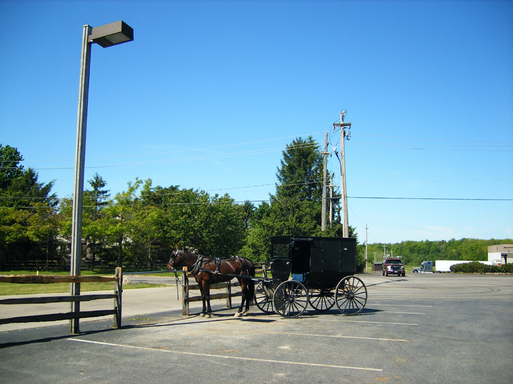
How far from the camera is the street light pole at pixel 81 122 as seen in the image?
9742 millimetres

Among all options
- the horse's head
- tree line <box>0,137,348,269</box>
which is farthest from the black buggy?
tree line <box>0,137,348,269</box>

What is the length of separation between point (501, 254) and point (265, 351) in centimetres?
9017

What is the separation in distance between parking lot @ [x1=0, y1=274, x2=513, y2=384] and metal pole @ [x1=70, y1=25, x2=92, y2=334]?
59.3 inches

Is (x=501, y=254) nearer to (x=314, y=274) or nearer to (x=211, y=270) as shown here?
(x=314, y=274)

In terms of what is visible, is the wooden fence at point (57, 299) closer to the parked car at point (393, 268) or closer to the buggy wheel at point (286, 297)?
the buggy wheel at point (286, 297)

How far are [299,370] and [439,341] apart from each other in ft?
13.6

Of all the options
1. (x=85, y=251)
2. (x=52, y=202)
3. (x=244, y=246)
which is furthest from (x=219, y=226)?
(x=52, y=202)

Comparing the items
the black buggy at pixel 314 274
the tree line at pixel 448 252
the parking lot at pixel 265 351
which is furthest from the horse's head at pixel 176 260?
the tree line at pixel 448 252

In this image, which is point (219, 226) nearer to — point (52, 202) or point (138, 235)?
point (138, 235)


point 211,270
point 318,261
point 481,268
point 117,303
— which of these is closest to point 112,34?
point 117,303

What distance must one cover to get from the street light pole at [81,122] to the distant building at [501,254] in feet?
277

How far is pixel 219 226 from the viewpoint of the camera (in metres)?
48.9

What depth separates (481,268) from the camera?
64.4 metres

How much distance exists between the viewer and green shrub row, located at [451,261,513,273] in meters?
60.3
